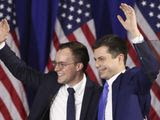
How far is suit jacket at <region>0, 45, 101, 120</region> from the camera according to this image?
2082 mm

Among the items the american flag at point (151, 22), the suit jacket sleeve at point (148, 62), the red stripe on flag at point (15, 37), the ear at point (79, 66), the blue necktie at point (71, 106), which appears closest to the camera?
the suit jacket sleeve at point (148, 62)

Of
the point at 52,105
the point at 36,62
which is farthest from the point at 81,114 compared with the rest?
the point at 36,62

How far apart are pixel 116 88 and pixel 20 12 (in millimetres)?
1160

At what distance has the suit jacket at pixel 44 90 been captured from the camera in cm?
208

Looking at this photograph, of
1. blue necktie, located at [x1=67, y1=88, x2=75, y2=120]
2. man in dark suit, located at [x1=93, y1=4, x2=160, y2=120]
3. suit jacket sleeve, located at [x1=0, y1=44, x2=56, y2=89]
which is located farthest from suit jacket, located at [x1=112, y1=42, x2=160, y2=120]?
suit jacket sleeve, located at [x1=0, y1=44, x2=56, y2=89]

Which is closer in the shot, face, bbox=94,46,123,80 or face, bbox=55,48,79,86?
face, bbox=94,46,123,80

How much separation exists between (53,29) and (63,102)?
796 mm

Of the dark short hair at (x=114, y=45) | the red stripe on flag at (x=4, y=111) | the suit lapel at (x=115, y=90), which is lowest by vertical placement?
the red stripe on flag at (x=4, y=111)

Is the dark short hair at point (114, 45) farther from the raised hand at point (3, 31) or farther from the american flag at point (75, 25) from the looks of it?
the american flag at point (75, 25)

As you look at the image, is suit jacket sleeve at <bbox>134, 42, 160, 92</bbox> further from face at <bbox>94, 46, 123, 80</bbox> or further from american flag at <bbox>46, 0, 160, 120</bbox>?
american flag at <bbox>46, 0, 160, 120</bbox>

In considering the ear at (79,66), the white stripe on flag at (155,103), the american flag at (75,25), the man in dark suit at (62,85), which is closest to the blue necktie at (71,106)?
the man in dark suit at (62,85)

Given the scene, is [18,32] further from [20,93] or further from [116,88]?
[116,88]

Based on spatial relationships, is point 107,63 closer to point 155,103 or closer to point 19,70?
point 19,70

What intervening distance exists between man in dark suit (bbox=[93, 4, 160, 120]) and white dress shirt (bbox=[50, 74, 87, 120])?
226 millimetres
